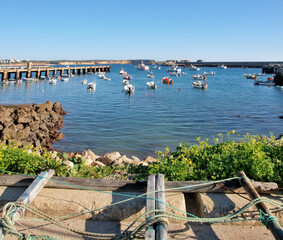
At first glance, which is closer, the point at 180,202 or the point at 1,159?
the point at 180,202

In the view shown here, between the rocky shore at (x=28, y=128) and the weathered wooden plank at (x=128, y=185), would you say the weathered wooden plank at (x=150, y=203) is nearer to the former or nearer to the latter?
the weathered wooden plank at (x=128, y=185)

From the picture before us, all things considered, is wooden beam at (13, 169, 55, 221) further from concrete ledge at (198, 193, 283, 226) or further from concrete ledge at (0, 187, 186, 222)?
concrete ledge at (198, 193, 283, 226)

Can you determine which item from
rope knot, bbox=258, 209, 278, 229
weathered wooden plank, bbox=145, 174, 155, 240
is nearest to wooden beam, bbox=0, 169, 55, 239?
weathered wooden plank, bbox=145, 174, 155, 240

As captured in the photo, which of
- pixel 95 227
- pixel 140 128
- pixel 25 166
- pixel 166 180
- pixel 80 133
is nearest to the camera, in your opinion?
pixel 95 227

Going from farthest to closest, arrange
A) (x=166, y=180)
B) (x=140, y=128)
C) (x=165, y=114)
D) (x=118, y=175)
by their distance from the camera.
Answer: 1. (x=165, y=114)
2. (x=140, y=128)
3. (x=118, y=175)
4. (x=166, y=180)

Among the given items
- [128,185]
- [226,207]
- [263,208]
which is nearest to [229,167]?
[226,207]

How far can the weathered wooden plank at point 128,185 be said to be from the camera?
16.4 ft

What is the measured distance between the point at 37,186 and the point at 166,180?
91.5 inches

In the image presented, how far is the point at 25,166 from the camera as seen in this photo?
19.1ft

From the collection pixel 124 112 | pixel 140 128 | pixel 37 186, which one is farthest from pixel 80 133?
pixel 37 186

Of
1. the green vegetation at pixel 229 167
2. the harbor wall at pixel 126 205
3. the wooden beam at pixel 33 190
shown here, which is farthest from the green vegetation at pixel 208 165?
the wooden beam at pixel 33 190

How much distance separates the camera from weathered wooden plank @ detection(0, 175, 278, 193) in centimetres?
499

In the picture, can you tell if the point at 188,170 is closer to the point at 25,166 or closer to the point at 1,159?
the point at 25,166

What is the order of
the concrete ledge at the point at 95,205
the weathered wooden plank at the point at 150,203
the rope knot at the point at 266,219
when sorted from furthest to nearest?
the concrete ledge at the point at 95,205
the rope knot at the point at 266,219
the weathered wooden plank at the point at 150,203
